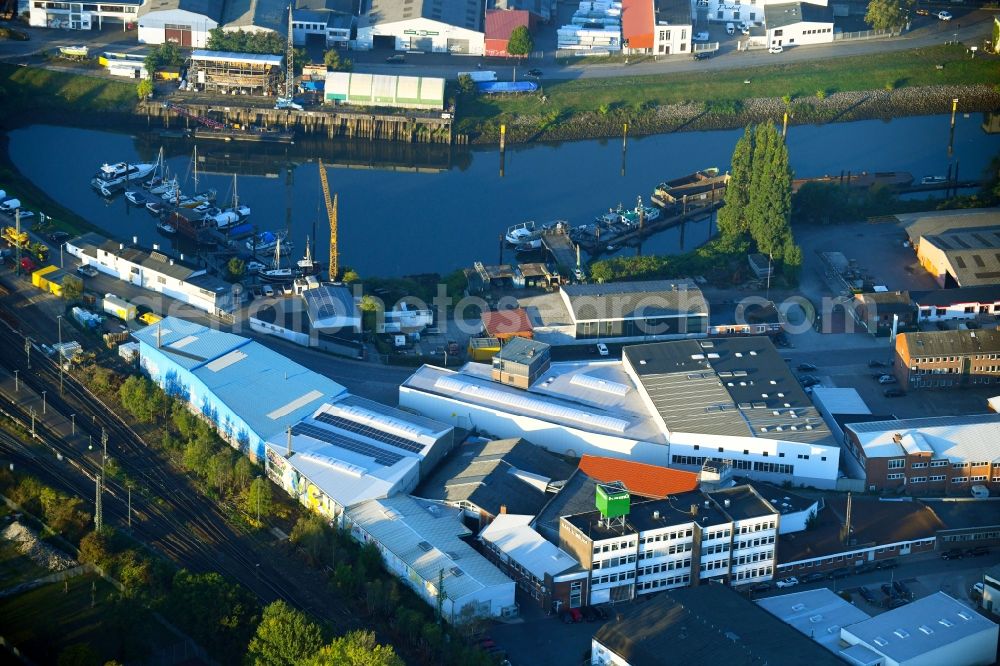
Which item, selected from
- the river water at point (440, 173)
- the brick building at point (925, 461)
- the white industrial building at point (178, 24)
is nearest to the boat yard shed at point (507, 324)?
the river water at point (440, 173)

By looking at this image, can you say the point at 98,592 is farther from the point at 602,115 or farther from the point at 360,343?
the point at 602,115

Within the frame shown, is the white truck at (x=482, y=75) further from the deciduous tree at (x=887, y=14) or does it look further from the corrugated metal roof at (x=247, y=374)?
the corrugated metal roof at (x=247, y=374)

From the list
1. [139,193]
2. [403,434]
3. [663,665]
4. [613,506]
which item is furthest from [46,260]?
[663,665]

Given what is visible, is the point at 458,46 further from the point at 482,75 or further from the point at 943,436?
the point at 943,436

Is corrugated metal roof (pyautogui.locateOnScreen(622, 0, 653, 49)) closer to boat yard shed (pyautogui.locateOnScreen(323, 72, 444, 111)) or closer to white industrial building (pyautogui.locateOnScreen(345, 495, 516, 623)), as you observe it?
boat yard shed (pyautogui.locateOnScreen(323, 72, 444, 111))

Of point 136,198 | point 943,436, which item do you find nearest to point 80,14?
point 136,198

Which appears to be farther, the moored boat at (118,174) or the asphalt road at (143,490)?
the moored boat at (118,174)
